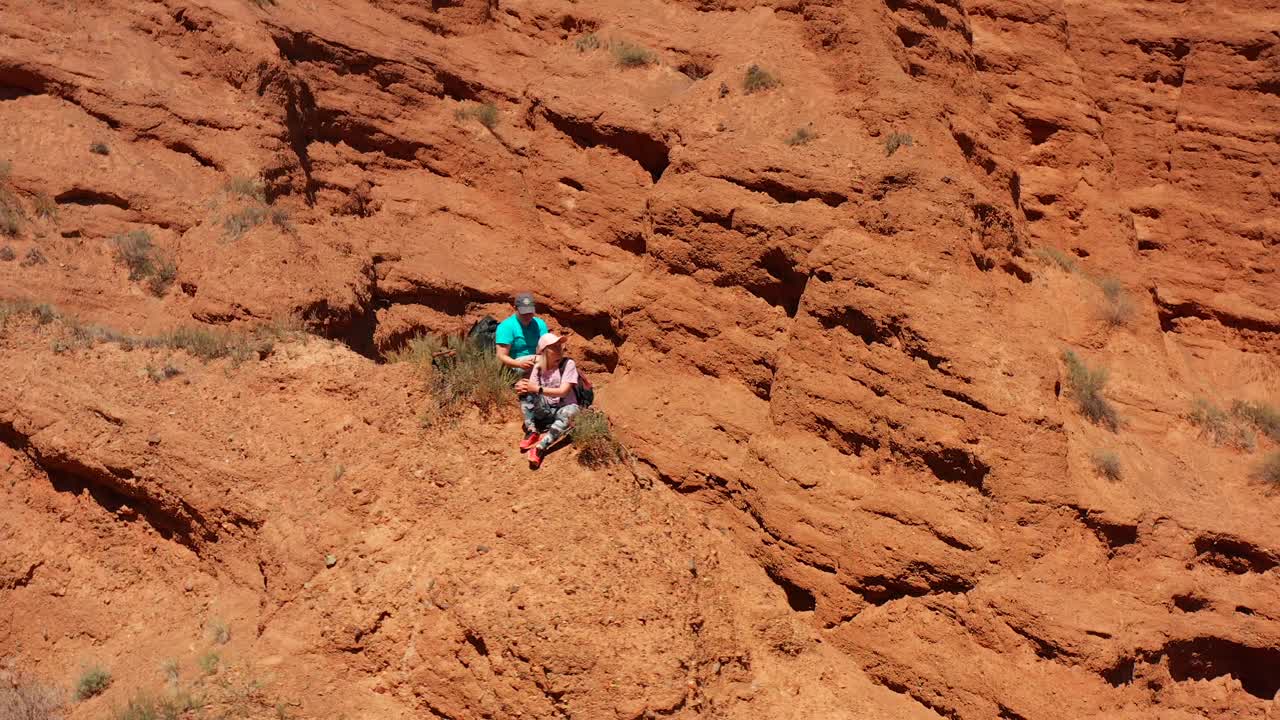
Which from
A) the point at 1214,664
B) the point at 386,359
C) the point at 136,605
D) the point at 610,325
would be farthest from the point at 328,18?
the point at 1214,664

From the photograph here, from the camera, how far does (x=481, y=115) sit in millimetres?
10414

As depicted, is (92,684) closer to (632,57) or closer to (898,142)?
(898,142)

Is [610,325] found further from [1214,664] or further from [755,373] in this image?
[1214,664]

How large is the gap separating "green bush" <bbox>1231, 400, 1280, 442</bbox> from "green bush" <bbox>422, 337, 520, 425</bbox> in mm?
6966

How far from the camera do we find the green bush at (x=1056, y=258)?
30.2 ft

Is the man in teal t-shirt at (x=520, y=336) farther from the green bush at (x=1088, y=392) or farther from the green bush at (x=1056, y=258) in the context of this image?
the green bush at (x=1056, y=258)

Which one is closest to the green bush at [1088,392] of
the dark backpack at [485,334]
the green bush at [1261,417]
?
the green bush at [1261,417]

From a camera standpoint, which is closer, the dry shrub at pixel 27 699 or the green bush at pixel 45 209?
the dry shrub at pixel 27 699

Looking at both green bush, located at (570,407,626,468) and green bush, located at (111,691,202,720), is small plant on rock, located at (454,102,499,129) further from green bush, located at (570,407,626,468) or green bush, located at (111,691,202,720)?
green bush, located at (111,691,202,720)

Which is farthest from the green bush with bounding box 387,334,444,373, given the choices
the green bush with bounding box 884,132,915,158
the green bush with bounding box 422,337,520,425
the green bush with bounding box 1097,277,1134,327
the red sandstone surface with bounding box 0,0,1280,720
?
the green bush with bounding box 1097,277,1134,327

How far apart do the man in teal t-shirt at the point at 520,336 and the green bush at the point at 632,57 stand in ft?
12.4

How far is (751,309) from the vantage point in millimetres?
8297

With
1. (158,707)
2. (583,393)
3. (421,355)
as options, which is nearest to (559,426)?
(583,393)

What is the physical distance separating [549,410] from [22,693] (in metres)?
3.99
